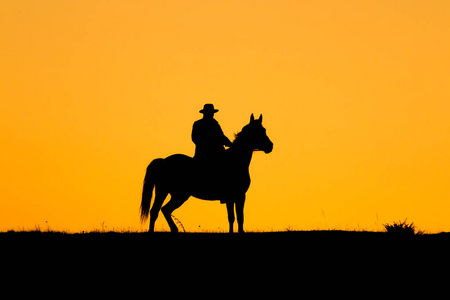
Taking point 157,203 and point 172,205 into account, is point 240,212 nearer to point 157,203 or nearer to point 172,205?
point 172,205

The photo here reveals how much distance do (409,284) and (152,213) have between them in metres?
A: 8.42

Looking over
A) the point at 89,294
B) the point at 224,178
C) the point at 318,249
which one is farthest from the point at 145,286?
the point at 224,178

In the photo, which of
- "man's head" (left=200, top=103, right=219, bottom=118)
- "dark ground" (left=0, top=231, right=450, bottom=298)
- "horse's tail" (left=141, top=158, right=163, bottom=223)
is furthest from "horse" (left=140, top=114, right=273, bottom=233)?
"dark ground" (left=0, top=231, right=450, bottom=298)

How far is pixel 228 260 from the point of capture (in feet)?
50.3

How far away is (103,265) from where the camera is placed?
1505 cm

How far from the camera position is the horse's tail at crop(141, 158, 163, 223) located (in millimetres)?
20766

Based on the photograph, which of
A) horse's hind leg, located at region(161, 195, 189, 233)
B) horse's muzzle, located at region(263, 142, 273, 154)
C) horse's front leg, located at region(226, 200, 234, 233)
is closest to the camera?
horse's muzzle, located at region(263, 142, 273, 154)

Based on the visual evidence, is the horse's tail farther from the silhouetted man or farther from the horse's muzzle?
the horse's muzzle

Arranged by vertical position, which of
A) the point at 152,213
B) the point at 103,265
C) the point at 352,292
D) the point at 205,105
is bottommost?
the point at 352,292

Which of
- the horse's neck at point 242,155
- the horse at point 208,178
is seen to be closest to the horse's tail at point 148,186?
the horse at point 208,178

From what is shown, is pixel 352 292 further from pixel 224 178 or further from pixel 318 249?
pixel 224 178

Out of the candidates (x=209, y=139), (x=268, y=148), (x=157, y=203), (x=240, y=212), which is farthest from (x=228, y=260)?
Answer: (x=157, y=203)

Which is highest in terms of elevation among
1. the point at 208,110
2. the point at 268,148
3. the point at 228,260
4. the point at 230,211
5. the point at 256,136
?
the point at 208,110

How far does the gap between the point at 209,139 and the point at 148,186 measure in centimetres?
221
